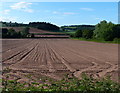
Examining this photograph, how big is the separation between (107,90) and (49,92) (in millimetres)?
2107

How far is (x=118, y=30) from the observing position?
86.2 metres

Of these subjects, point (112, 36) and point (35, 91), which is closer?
point (35, 91)

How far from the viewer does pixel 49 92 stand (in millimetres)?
8000

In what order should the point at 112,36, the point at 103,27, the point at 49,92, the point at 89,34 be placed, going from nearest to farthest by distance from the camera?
the point at 49,92 → the point at 112,36 → the point at 103,27 → the point at 89,34

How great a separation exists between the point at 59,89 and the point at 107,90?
5.71 ft

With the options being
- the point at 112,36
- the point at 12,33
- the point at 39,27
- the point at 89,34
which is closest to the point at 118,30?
the point at 112,36

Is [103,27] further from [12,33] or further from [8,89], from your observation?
[8,89]

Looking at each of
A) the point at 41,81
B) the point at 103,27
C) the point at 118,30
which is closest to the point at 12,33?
the point at 103,27

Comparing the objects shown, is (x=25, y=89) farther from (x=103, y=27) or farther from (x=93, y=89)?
(x=103, y=27)

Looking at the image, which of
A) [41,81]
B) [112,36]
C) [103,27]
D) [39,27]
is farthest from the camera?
[39,27]

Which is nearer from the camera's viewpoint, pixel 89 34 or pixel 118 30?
pixel 118 30

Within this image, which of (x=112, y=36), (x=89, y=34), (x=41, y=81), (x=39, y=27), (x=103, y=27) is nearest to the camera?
(x=41, y=81)

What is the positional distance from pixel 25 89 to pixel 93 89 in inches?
98.5

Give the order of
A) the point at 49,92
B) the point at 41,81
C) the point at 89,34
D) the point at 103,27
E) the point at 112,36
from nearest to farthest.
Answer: the point at 49,92
the point at 41,81
the point at 112,36
the point at 103,27
the point at 89,34
